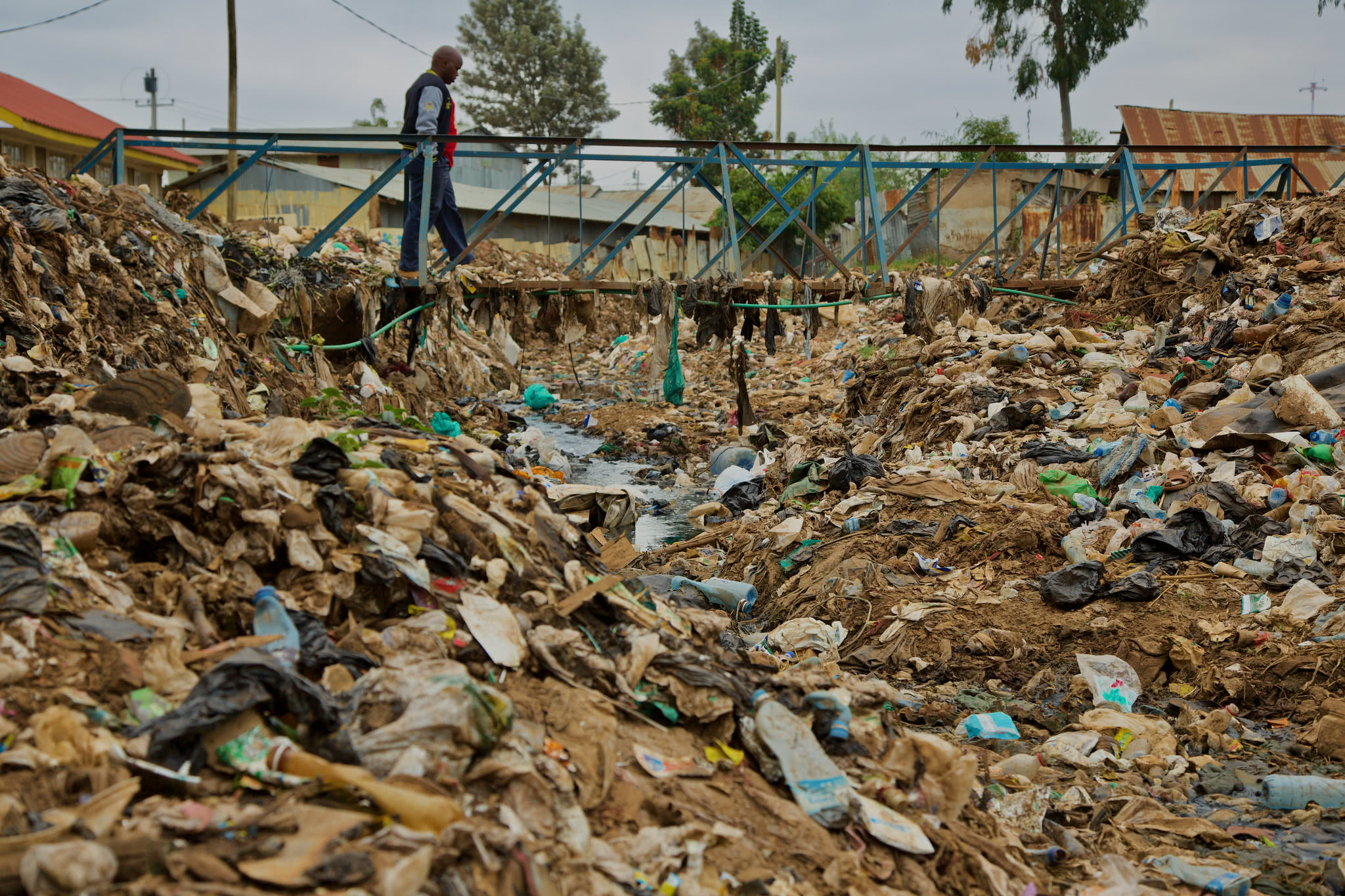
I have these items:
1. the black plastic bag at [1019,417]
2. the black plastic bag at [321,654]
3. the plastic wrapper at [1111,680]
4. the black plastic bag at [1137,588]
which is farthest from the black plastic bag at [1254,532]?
the black plastic bag at [321,654]

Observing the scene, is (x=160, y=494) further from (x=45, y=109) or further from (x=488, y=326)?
(x=45, y=109)

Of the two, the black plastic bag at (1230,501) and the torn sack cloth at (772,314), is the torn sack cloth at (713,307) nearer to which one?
the torn sack cloth at (772,314)

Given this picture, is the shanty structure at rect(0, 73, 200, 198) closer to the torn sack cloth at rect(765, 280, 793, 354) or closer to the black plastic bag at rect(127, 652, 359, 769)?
the torn sack cloth at rect(765, 280, 793, 354)

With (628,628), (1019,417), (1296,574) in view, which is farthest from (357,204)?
(1296,574)

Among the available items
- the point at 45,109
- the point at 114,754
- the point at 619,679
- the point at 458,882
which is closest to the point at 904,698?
the point at 619,679

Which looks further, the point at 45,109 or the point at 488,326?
the point at 45,109

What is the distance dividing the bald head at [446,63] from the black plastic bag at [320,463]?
5344 millimetres

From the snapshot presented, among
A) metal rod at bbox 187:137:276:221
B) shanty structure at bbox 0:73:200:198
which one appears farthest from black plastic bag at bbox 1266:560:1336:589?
shanty structure at bbox 0:73:200:198

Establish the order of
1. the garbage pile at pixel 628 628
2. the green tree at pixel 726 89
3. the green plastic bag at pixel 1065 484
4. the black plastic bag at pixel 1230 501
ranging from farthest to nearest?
the green tree at pixel 726 89 < the green plastic bag at pixel 1065 484 < the black plastic bag at pixel 1230 501 < the garbage pile at pixel 628 628

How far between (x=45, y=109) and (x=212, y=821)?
776 inches

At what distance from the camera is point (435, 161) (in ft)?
26.5

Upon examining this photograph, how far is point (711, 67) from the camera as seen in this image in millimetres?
30078

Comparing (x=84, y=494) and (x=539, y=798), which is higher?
(x=84, y=494)

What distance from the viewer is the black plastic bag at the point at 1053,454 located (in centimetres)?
684
